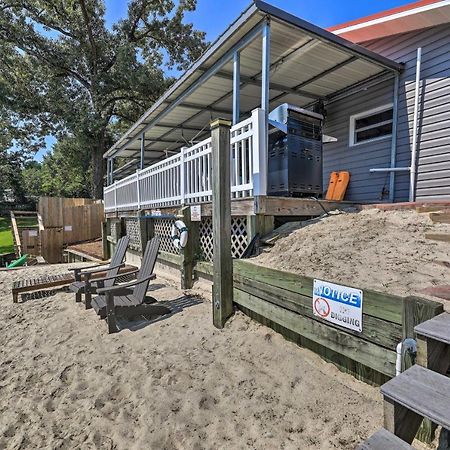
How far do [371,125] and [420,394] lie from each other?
637cm

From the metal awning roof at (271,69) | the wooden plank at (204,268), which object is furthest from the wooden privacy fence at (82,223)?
the wooden plank at (204,268)

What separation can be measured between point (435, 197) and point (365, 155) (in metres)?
1.72

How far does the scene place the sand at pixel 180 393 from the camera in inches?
80.1

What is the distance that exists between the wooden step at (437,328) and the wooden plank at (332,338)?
372 mm

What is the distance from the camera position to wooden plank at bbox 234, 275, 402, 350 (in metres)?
1.93

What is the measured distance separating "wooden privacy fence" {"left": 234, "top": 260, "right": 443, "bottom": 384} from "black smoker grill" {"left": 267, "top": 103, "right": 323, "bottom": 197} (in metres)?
1.98

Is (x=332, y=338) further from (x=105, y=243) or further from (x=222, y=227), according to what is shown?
(x=105, y=243)

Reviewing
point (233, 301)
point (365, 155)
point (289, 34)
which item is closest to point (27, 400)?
point (233, 301)

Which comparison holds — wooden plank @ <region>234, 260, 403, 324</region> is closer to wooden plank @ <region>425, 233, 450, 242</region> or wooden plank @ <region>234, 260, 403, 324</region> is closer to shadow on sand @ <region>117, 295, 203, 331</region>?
shadow on sand @ <region>117, 295, 203, 331</region>

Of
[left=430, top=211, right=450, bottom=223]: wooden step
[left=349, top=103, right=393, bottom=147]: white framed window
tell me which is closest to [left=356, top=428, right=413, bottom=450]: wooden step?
[left=430, top=211, right=450, bottom=223]: wooden step

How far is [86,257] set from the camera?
37.1 feet

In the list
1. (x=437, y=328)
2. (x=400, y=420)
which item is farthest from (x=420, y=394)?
(x=437, y=328)

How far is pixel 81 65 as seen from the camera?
17.6 metres

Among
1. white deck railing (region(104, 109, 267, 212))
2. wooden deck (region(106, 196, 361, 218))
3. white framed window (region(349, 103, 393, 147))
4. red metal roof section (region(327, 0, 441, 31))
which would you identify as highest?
red metal roof section (region(327, 0, 441, 31))
